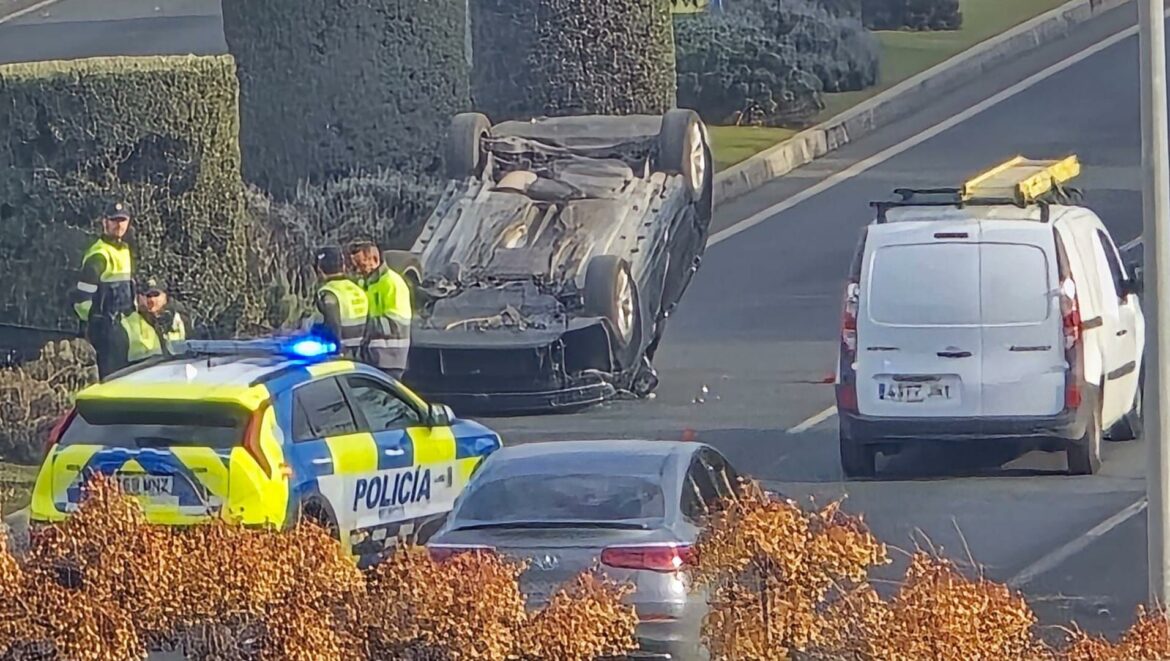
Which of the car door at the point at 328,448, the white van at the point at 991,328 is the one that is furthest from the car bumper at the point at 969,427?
the car door at the point at 328,448

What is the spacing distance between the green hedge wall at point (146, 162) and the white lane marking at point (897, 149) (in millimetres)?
2549

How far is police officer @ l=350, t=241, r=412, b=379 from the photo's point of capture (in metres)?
10.6

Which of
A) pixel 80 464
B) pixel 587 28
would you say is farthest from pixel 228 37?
pixel 80 464

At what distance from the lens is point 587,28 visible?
1089 cm

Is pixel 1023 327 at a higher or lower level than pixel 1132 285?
lower

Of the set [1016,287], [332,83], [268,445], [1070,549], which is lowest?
[1070,549]

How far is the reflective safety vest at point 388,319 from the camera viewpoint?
1062cm

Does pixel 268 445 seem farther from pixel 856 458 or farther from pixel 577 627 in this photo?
pixel 856 458

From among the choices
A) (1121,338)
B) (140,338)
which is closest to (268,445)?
(140,338)

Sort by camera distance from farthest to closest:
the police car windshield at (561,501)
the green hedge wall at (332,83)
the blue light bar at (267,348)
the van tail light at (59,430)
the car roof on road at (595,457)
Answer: the green hedge wall at (332,83) < the blue light bar at (267,348) < the van tail light at (59,430) < the car roof on road at (595,457) < the police car windshield at (561,501)

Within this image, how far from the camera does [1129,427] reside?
1040 cm

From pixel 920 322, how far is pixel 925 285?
178 millimetres


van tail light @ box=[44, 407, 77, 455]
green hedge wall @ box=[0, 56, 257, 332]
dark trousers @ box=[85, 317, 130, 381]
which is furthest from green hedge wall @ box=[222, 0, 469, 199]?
van tail light @ box=[44, 407, 77, 455]

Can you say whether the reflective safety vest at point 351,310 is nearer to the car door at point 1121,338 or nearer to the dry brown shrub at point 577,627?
the dry brown shrub at point 577,627
